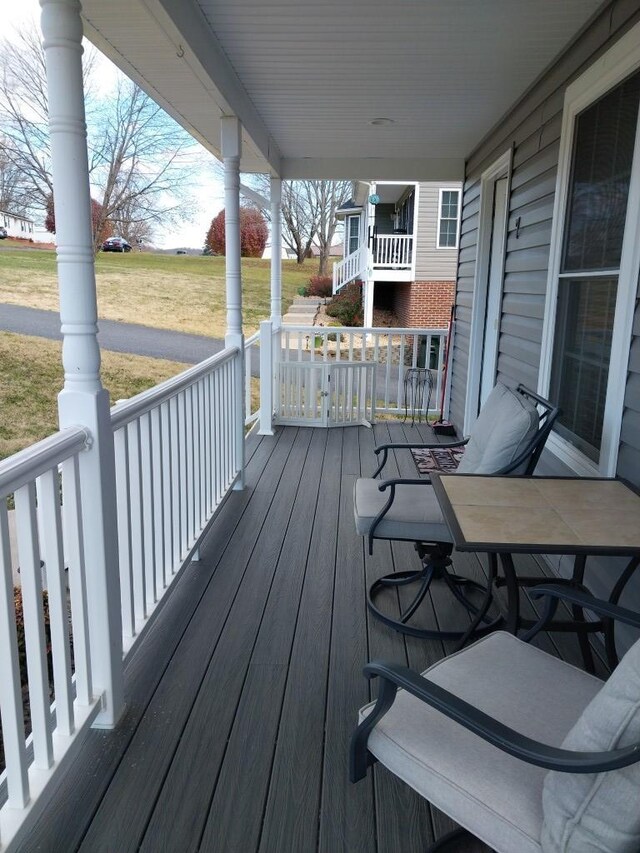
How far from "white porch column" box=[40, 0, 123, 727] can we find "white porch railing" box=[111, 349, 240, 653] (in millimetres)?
Answer: 237

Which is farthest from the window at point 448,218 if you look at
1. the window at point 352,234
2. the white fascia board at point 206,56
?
the white fascia board at point 206,56

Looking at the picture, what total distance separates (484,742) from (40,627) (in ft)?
3.56

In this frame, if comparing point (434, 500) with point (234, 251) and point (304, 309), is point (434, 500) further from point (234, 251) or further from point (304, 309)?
point (304, 309)

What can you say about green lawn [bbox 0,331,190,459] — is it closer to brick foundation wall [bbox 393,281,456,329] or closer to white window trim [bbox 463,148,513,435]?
brick foundation wall [bbox 393,281,456,329]

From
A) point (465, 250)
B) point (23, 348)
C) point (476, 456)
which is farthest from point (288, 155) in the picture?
point (23, 348)

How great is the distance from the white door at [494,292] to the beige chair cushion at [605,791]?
392 cm

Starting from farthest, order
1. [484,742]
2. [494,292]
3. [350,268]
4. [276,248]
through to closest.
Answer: [350,268] → [276,248] → [494,292] → [484,742]

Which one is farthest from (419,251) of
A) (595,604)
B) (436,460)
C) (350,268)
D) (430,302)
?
A: (595,604)

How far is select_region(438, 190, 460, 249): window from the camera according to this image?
1352 centimetres

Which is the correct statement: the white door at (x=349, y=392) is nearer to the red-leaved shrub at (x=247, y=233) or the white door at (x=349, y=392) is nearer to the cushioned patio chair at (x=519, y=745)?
the cushioned patio chair at (x=519, y=745)

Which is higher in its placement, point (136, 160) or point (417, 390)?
point (136, 160)

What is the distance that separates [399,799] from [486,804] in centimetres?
64

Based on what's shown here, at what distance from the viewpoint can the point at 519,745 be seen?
114cm

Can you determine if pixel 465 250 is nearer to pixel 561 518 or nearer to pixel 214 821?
pixel 561 518
